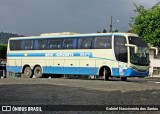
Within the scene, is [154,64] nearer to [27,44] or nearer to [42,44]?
[27,44]

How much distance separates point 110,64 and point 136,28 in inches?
867

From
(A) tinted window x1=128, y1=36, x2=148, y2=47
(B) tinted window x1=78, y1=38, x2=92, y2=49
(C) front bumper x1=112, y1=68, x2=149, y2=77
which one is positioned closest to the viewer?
(C) front bumper x1=112, y1=68, x2=149, y2=77

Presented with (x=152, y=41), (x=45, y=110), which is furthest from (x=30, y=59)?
(x=45, y=110)

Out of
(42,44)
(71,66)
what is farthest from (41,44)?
(71,66)

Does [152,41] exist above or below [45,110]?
above

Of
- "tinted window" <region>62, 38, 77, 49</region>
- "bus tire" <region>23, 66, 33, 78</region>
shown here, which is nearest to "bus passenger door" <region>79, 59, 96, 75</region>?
"tinted window" <region>62, 38, 77, 49</region>

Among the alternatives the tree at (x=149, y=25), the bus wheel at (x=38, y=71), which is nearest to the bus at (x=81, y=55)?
the bus wheel at (x=38, y=71)

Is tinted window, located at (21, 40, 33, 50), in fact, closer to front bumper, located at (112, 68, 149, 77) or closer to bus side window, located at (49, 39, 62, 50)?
bus side window, located at (49, 39, 62, 50)

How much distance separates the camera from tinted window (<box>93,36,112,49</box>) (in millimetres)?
29138

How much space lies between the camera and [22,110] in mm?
10859

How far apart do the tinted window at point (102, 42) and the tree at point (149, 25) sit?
19.8 meters

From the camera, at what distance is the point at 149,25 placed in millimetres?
48969

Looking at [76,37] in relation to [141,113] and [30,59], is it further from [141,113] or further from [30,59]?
[141,113]

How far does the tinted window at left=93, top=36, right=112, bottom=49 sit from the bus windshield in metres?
1.49
